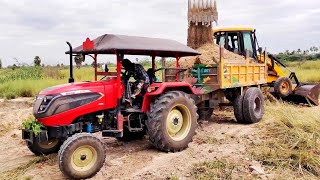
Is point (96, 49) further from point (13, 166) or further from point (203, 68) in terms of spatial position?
point (203, 68)

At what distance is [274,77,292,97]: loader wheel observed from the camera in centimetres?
1086

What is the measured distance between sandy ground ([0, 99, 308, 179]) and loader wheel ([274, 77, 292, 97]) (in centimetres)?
312

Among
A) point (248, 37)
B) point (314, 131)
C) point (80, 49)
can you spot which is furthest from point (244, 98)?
point (80, 49)

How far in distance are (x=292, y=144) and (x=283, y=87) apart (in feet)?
17.2

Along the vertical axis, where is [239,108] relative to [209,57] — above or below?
below

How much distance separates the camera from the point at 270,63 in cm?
1162

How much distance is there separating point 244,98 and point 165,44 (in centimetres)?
296

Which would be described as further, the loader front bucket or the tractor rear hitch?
the loader front bucket

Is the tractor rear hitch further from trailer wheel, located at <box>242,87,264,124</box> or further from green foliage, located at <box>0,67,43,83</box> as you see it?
green foliage, located at <box>0,67,43,83</box>

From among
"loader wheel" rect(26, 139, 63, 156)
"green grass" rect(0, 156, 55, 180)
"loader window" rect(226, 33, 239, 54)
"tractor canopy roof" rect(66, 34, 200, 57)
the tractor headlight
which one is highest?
"loader window" rect(226, 33, 239, 54)

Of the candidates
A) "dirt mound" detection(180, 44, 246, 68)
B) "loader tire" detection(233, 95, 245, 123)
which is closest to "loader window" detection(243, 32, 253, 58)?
"dirt mound" detection(180, 44, 246, 68)

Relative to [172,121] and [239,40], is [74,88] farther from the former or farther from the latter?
[239,40]

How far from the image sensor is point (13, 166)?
5820 mm

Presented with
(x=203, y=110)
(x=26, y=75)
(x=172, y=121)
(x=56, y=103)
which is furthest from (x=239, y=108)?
(x=26, y=75)
